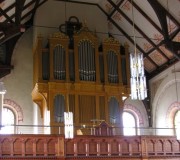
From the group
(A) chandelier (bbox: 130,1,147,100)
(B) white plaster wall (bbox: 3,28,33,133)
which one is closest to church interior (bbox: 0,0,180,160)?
(B) white plaster wall (bbox: 3,28,33,133)

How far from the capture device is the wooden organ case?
61.3 feet

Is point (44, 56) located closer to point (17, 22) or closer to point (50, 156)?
point (17, 22)

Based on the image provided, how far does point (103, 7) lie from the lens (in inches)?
842

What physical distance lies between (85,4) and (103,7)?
944 mm

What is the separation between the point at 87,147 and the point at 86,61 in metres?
4.88

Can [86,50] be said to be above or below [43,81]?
above

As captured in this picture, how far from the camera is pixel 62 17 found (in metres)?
20.7

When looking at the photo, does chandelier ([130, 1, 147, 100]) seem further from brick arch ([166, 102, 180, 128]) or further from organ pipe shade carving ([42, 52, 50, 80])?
brick arch ([166, 102, 180, 128])

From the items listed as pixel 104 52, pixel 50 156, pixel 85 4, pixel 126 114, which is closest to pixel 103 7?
pixel 85 4

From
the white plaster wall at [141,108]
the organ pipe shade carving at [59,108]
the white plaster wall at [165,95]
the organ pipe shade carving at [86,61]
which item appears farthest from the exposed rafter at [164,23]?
the white plaster wall at [141,108]

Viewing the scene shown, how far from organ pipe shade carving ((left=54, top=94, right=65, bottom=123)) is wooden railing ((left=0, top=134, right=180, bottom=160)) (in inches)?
88.3

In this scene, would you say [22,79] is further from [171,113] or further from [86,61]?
[171,113]

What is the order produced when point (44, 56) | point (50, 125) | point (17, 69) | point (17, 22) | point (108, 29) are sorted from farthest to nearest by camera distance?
point (108, 29) → point (17, 69) → point (44, 56) → point (50, 125) → point (17, 22)

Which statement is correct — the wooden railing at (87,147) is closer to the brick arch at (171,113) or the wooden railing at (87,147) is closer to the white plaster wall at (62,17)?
the brick arch at (171,113)
